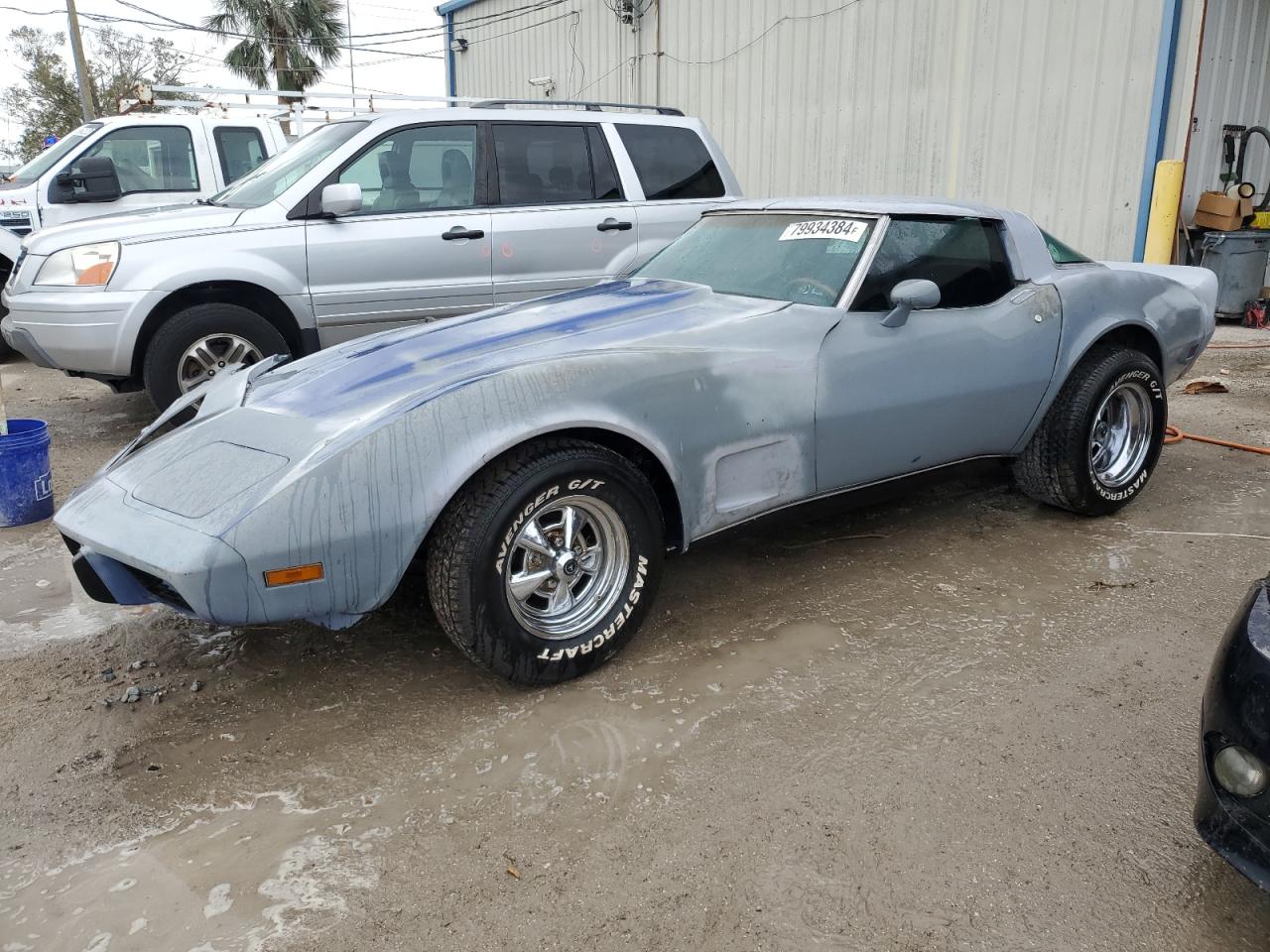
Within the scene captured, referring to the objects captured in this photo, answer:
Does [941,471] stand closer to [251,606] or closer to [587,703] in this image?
[587,703]

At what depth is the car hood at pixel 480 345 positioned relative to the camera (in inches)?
116

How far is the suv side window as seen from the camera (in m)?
6.40

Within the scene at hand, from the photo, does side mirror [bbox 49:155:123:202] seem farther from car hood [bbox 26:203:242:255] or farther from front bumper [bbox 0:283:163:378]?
front bumper [bbox 0:283:163:378]

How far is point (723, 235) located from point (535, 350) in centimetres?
142

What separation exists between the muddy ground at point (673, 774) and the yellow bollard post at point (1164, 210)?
269 inches

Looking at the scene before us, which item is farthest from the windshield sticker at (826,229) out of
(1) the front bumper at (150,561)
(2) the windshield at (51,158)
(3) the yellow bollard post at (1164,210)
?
(2) the windshield at (51,158)

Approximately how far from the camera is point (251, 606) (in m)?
2.59

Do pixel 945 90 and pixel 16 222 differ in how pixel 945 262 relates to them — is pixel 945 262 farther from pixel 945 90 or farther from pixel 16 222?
pixel 945 90

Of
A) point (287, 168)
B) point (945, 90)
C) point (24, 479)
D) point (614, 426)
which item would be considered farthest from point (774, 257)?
point (945, 90)

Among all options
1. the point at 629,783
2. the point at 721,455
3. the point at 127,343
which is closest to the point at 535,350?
the point at 721,455

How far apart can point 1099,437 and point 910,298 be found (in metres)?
1.66

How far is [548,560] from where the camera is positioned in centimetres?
303

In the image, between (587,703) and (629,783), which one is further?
(587,703)

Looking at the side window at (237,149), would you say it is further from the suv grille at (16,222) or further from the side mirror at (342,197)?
the side mirror at (342,197)
